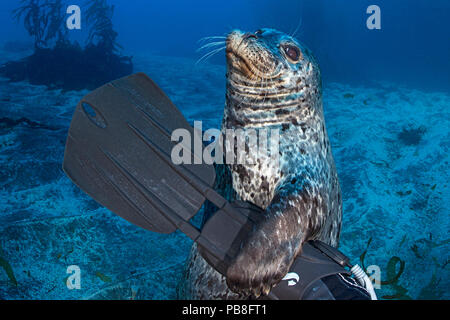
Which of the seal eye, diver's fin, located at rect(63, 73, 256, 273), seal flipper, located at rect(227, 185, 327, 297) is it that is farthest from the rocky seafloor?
the seal eye

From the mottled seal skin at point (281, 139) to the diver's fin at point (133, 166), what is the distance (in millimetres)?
333

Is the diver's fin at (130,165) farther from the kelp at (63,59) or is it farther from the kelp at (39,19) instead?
the kelp at (39,19)

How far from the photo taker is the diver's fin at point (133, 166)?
2.07 meters

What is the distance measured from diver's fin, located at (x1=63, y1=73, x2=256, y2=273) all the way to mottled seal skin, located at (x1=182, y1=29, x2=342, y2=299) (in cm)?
33

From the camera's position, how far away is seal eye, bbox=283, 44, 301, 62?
2.51 metres

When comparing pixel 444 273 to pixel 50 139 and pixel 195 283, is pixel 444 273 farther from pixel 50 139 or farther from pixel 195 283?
pixel 50 139

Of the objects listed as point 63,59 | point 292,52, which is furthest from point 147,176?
point 63,59

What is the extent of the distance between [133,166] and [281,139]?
1.04 metres

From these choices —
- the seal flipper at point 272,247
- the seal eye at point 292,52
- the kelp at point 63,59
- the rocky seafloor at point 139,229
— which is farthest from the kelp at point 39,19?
the seal flipper at point 272,247

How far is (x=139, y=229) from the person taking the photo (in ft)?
12.4

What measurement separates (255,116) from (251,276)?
3.92 feet

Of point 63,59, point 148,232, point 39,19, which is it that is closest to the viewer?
point 148,232

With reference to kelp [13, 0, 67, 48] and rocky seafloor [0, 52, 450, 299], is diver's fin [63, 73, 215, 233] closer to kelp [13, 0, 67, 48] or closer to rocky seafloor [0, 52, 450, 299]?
rocky seafloor [0, 52, 450, 299]

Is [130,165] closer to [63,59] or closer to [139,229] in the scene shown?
[139,229]
